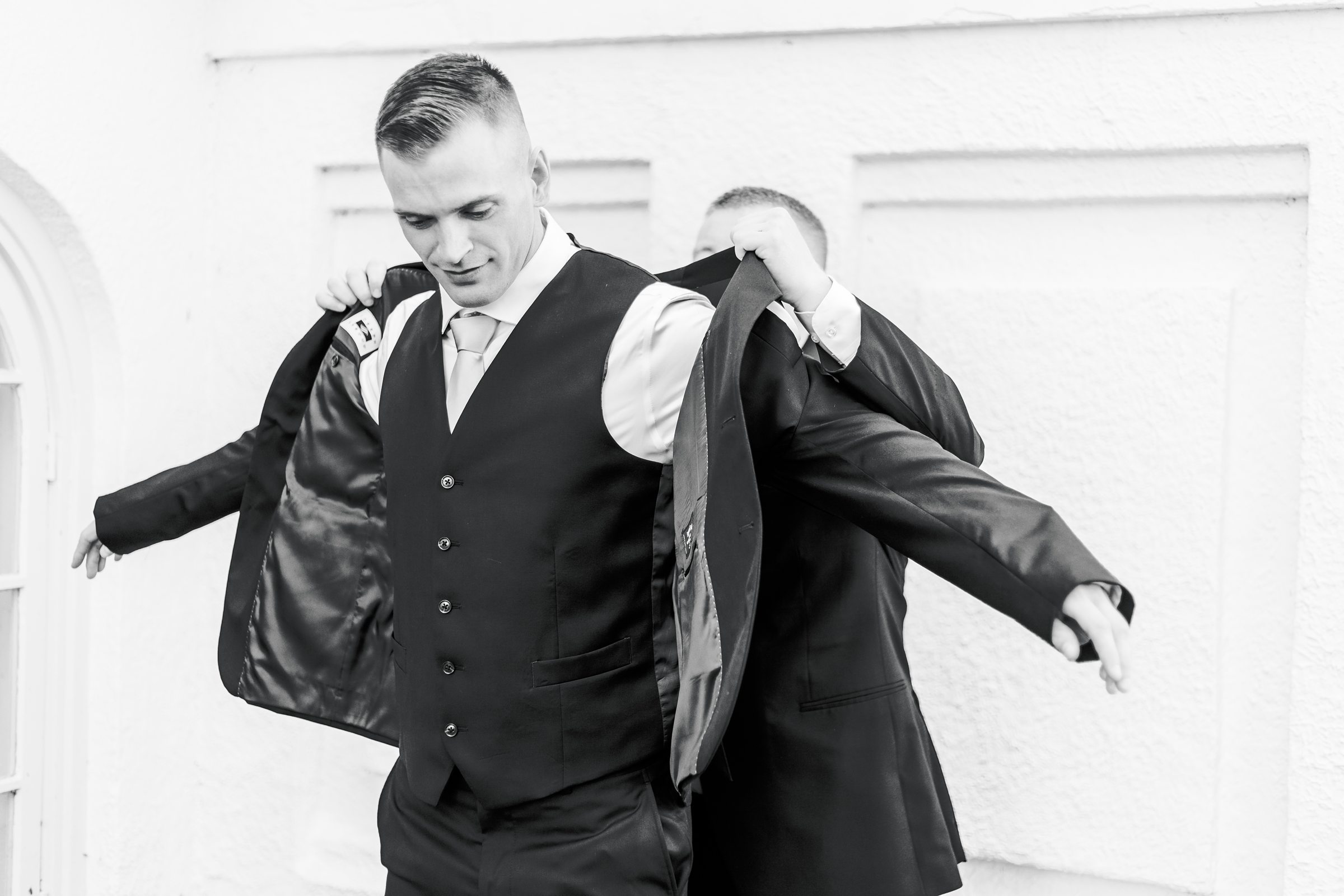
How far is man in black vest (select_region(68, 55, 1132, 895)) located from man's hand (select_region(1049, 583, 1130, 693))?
9.1 inches


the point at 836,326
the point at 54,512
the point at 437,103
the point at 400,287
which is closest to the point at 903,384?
the point at 836,326

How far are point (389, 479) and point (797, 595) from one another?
0.63 metres

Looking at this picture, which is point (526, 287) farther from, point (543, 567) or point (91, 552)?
point (91, 552)

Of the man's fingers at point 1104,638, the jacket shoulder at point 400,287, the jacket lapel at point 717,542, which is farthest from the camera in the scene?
the jacket shoulder at point 400,287

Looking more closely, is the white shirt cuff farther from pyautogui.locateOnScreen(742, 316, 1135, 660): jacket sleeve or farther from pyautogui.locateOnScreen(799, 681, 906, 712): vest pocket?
pyautogui.locateOnScreen(799, 681, 906, 712): vest pocket

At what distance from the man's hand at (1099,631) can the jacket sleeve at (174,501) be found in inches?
55.1

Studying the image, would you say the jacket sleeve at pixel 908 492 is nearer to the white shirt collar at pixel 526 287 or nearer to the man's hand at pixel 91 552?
the white shirt collar at pixel 526 287

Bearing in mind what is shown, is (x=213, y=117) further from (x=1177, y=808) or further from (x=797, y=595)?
(x=1177, y=808)

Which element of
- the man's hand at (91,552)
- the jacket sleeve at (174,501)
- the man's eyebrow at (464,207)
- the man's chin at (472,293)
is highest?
the man's eyebrow at (464,207)

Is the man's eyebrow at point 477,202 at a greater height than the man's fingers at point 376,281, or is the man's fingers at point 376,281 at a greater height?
the man's eyebrow at point 477,202

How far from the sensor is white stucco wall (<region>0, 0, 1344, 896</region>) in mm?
2244

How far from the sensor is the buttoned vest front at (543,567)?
151cm

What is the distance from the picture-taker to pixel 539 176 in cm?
162

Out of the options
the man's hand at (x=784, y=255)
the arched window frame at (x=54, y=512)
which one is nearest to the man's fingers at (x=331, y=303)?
the man's hand at (x=784, y=255)
